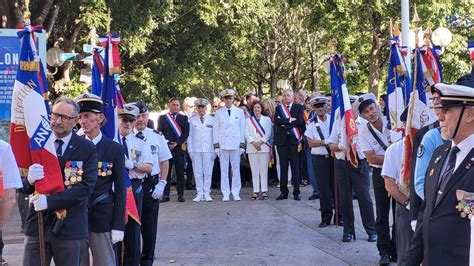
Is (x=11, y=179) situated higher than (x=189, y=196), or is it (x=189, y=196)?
(x=11, y=179)

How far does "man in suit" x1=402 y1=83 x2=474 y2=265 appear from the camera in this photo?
13.1 ft

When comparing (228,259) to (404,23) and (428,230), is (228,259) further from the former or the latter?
(404,23)

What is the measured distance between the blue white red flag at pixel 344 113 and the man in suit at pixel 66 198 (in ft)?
16.5

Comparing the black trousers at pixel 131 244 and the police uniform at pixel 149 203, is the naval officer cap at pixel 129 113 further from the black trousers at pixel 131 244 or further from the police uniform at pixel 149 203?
the black trousers at pixel 131 244

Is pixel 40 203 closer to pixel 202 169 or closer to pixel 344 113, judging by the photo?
pixel 344 113

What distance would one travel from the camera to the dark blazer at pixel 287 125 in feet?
46.5

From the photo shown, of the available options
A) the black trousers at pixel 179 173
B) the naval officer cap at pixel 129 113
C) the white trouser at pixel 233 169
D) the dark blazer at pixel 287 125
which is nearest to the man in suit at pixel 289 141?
the dark blazer at pixel 287 125

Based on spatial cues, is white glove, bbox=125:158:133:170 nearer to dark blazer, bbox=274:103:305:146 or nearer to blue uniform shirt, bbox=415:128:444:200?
blue uniform shirt, bbox=415:128:444:200

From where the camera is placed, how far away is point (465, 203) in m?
3.95

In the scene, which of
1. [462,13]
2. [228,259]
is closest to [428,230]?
[228,259]

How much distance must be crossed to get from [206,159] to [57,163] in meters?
9.40

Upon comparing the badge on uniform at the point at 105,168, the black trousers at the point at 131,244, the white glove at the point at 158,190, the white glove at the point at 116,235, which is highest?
the badge on uniform at the point at 105,168

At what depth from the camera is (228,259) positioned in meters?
8.97

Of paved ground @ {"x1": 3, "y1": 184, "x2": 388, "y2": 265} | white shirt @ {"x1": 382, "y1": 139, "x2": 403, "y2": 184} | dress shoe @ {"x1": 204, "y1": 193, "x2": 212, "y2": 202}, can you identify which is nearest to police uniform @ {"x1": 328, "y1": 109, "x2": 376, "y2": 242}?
paved ground @ {"x1": 3, "y1": 184, "x2": 388, "y2": 265}
